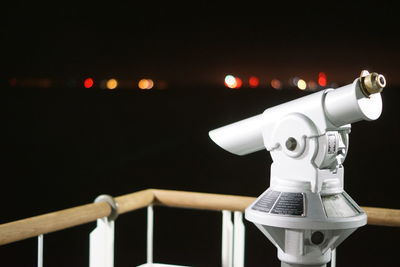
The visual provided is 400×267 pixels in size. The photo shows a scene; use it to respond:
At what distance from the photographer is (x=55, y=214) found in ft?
8.30

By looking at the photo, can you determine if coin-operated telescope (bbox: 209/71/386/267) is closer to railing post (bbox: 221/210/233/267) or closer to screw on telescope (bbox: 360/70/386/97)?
screw on telescope (bbox: 360/70/386/97)

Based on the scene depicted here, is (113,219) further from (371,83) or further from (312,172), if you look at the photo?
(371,83)

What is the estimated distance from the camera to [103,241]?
279 cm

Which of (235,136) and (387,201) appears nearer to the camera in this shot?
(235,136)

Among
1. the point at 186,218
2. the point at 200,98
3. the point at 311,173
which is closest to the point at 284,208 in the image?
the point at 311,173

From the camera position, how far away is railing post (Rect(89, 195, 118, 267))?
2.76 m

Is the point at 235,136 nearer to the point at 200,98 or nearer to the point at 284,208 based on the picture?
the point at 284,208

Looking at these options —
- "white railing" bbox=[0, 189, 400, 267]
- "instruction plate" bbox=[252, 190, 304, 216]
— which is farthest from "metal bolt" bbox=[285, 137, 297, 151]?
"white railing" bbox=[0, 189, 400, 267]

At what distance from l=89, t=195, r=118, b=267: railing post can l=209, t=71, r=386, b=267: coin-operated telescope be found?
91 centimetres

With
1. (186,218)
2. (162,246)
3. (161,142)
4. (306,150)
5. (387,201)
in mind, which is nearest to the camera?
(306,150)

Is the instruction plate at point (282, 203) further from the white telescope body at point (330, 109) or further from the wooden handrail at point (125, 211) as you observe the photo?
the wooden handrail at point (125, 211)

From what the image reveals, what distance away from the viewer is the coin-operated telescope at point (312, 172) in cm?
192

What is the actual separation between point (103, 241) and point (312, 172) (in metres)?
1.12

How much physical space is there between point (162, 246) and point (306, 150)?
1090 centimetres
